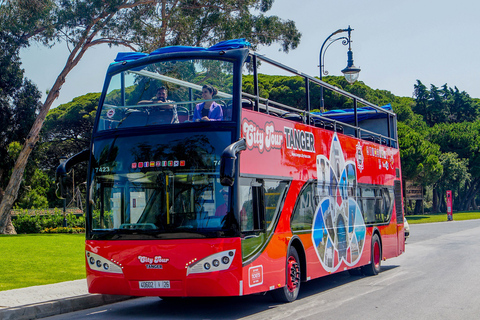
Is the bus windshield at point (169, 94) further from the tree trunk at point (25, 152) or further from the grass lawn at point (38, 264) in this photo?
the tree trunk at point (25, 152)

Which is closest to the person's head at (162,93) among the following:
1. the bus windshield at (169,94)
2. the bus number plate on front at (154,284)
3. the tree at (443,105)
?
the bus windshield at (169,94)

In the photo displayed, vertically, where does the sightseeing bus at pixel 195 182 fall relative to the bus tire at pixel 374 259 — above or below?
above

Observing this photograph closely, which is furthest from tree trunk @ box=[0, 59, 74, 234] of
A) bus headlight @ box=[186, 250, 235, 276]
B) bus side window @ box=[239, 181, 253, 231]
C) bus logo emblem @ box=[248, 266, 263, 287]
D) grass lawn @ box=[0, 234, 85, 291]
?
bus headlight @ box=[186, 250, 235, 276]

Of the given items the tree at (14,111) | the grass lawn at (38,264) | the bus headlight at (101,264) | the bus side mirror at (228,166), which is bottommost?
the grass lawn at (38,264)

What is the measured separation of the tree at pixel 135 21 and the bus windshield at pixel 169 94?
17060mm

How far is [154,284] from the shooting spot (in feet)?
28.4

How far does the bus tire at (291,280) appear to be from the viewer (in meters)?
10.3

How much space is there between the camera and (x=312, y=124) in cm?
1208

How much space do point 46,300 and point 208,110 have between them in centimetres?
425

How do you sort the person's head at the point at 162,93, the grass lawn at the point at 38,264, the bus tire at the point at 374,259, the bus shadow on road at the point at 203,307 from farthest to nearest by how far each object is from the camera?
the bus tire at the point at 374,259
the grass lawn at the point at 38,264
the person's head at the point at 162,93
the bus shadow on road at the point at 203,307

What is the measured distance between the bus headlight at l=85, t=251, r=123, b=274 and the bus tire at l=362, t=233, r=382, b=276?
8017mm

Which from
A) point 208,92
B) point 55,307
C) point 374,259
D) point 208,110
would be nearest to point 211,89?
point 208,92

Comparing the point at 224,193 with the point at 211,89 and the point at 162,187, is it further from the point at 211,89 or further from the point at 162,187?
the point at 211,89

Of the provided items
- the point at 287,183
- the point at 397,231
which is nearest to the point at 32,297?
the point at 287,183
